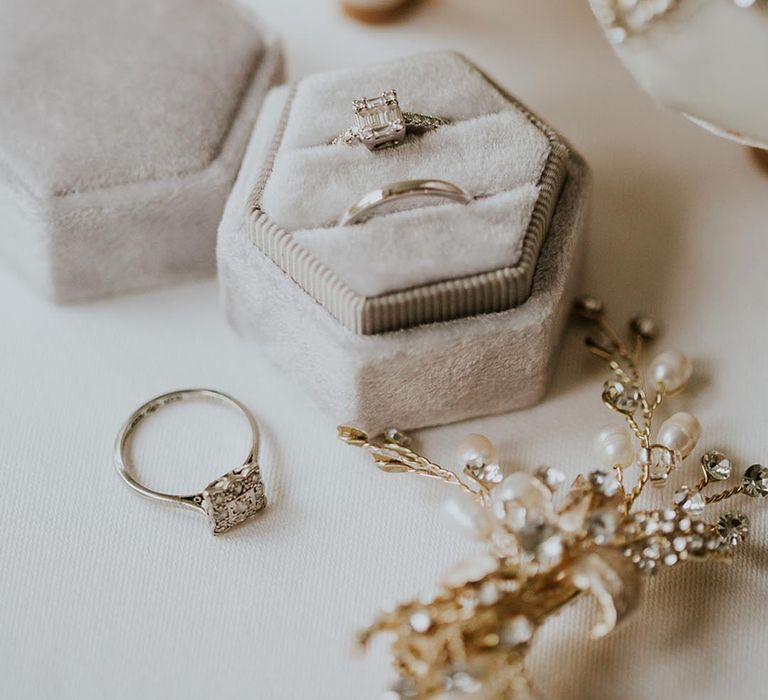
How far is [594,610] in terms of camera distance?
65cm

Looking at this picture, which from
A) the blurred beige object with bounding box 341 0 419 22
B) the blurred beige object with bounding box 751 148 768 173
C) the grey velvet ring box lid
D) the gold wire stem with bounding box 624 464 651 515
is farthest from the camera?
the blurred beige object with bounding box 341 0 419 22

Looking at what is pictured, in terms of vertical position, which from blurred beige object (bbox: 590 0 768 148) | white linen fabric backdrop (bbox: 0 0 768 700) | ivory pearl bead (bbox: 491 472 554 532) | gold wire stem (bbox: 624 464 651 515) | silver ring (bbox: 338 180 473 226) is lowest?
white linen fabric backdrop (bbox: 0 0 768 700)

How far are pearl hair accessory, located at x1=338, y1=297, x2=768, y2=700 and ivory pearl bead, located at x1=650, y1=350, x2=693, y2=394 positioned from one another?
0.05 m

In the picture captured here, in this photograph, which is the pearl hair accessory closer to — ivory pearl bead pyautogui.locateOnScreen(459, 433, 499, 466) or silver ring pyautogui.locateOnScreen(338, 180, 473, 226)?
ivory pearl bead pyautogui.locateOnScreen(459, 433, 499, 466)

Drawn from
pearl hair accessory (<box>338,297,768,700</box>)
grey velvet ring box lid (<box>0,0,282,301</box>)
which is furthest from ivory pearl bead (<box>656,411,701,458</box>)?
grey velvet ring box lid (<box>0,0,282,301</box>)

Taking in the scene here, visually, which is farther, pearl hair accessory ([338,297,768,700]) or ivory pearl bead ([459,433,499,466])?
ivory pearl bead ([459,433,499,466])

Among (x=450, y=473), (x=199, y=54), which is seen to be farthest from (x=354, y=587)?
(x=199, y=54)

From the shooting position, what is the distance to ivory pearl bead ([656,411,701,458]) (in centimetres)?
68

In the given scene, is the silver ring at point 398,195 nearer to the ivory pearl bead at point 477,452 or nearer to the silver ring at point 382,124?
the silver ring at point 382,124

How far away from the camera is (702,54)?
684 millimetres

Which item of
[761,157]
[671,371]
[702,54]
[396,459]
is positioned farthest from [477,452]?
[761,157]

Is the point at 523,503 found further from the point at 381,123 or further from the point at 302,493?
the point at 381,123

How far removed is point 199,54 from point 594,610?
562 millimetres

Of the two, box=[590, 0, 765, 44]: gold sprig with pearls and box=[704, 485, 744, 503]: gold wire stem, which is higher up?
box=[590, 0, 765, 44]: gold sprig with pearls
